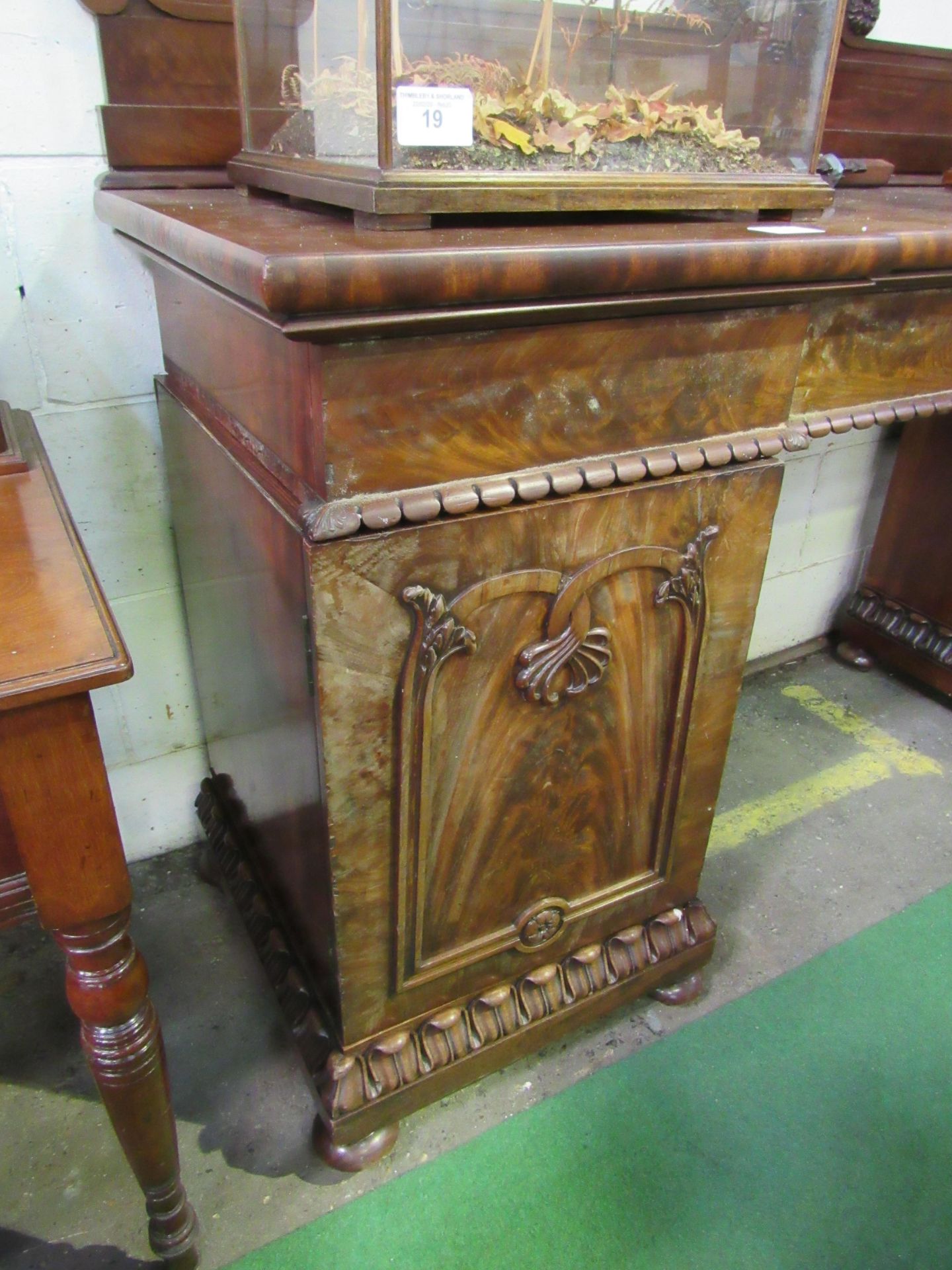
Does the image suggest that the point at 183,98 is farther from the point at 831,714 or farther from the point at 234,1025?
the point at 831,714

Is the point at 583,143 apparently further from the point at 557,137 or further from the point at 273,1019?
the point at 273,1019

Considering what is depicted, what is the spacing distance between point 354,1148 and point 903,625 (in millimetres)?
1600

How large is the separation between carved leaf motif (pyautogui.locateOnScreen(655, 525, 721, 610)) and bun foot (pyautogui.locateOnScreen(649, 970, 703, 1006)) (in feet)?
2.00

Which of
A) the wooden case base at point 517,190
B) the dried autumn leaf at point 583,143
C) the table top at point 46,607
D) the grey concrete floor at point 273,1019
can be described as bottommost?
the grey concrete floor at point 273,1019

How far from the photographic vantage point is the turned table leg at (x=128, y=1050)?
2.41 ft

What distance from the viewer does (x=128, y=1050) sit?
30.7 inches

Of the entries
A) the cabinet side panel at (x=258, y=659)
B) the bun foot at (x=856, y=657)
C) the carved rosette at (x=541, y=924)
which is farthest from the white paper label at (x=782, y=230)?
the bun foot at (x=856, y=657)

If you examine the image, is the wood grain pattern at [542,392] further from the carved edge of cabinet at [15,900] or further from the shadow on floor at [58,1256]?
the shadow on floor at [58,1256]

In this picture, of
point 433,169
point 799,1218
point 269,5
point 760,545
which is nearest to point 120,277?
point 269,5

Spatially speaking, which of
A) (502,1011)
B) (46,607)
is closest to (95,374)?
(46,607)

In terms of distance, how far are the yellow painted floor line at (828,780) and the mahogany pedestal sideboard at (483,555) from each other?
42cm

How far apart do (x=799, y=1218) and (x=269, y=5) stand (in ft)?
4.66

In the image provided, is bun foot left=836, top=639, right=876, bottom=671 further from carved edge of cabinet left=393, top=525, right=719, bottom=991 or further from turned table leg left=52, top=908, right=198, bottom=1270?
turned table leg left=52, top=908, right=198, bottom=1270

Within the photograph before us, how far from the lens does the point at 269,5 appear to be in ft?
2.91
